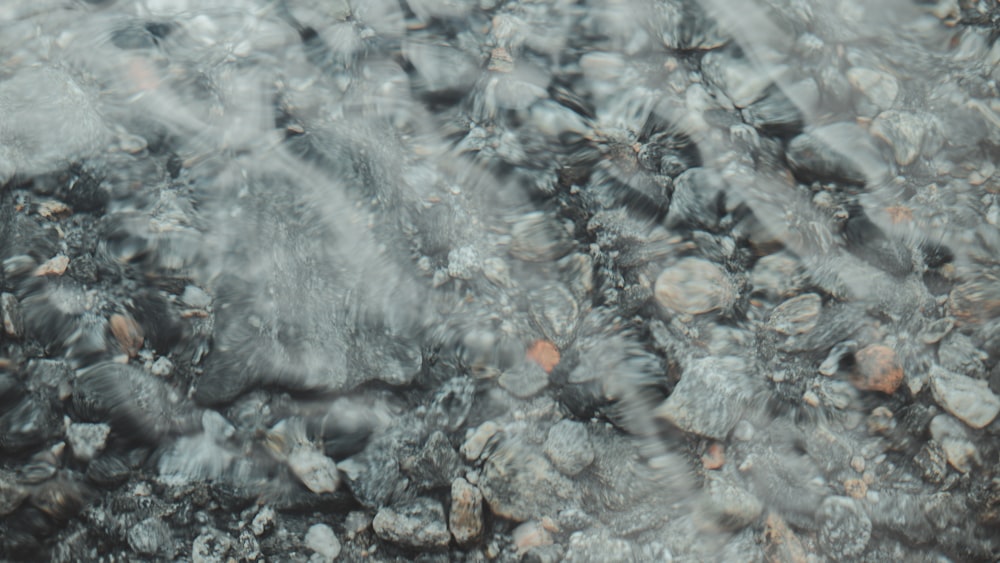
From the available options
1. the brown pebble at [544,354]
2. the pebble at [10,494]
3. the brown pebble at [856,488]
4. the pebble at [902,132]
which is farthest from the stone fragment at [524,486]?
the pebble at [902,132]

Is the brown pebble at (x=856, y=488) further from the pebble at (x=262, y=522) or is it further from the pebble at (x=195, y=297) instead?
the pebble at (x=195, y=297)

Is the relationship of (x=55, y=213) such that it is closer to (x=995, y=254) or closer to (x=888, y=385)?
(x=888, y=385)

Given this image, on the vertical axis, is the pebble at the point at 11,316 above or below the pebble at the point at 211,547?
above

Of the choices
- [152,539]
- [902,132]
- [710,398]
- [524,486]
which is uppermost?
[902,132]

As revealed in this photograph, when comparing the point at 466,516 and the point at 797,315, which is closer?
the point at 466,516

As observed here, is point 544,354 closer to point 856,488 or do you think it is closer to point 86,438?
point 856,488

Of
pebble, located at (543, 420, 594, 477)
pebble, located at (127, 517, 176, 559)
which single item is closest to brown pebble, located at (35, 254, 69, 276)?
pebble, located at (127, 517, 176, 559)

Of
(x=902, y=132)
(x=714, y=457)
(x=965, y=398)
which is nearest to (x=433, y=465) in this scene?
(x=714, y=457)

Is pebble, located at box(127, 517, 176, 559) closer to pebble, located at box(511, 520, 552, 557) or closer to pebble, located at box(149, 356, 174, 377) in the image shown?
pebble, located at box(149, 356, 174, 377)

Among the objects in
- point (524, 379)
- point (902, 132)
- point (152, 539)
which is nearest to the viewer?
point (152, 539)
